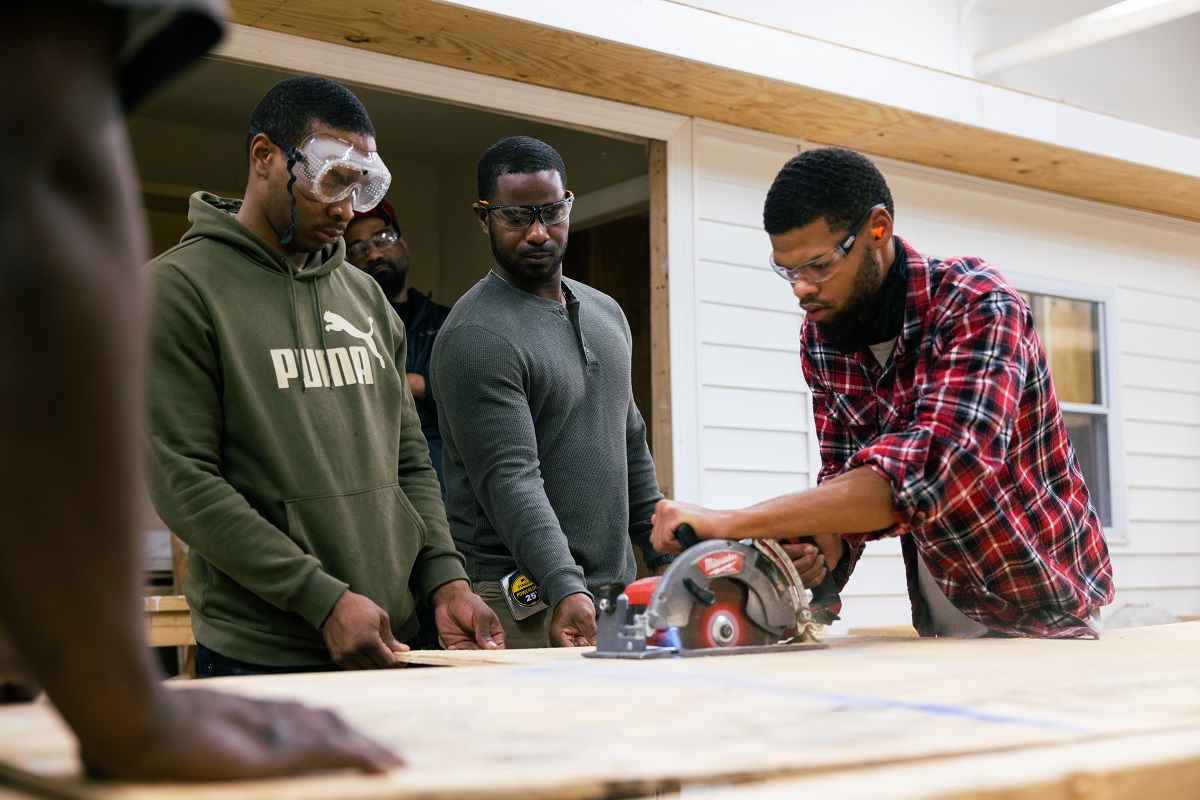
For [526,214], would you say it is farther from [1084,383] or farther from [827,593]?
[1084,383]

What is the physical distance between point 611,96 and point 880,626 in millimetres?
2687

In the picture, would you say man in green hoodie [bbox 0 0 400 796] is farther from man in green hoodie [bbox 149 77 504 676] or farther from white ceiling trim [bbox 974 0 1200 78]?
white ceiling trim [bbox 974 0 1200 78]

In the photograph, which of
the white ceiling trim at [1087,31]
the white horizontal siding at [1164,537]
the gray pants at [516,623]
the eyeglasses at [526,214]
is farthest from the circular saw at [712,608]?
the white horizontal siding at [1164,537]

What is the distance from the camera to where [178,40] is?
0.82 metres

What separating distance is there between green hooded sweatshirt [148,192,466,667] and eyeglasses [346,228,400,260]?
169cm

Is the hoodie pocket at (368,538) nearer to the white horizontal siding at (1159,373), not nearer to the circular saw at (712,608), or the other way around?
the circular saw at (712,608)

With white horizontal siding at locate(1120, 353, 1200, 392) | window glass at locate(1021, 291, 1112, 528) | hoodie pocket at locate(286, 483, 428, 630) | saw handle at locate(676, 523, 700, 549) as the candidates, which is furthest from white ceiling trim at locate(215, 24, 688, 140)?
white horizontal siding at locate(1120, 353, 1200, 392)

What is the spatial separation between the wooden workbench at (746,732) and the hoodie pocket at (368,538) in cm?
61

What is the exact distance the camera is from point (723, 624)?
7.18 ft

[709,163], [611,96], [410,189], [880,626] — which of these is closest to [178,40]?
[611,96]

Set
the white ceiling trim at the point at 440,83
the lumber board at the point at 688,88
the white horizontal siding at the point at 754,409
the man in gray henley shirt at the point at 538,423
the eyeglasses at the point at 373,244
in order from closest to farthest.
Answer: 1. the man in gray henley shirt at the point at 538,423
2. the lumber board at the point at 688,88
3. the white ceiling trim at the point at 440,83
4. the eyeglasses at the point at 373,244
5. the white horizontal siding at the point at 754,409

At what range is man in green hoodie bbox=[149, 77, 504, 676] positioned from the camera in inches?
87.5

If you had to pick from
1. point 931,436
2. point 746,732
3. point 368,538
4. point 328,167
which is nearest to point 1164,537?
point 931,436

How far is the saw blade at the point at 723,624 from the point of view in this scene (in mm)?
A: 2143
